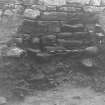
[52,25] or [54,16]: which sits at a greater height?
[54,16]

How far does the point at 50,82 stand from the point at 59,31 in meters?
1.10

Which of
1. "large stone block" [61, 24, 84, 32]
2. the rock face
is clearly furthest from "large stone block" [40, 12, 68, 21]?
"large stone block" [61, 24, 84, 32]

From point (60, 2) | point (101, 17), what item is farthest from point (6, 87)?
point (101, 17)

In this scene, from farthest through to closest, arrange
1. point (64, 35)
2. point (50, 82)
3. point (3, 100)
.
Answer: point (64, 35) → point (50, 82) → point (3, 100)

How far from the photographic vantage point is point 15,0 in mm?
5656

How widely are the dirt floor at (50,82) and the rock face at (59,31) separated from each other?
25 centimetres

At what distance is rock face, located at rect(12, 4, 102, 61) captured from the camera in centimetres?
555

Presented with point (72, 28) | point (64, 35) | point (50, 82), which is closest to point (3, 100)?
point (50, 82)

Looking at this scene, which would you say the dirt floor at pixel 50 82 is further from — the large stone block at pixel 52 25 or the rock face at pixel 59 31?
the large stone block at pixel 52 25

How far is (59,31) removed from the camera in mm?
5688

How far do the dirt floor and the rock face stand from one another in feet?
0.82

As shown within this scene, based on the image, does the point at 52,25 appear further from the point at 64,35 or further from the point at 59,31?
the point at 64,35

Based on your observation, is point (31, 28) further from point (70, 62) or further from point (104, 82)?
point (104, 82)

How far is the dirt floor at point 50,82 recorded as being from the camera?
4980 mm
